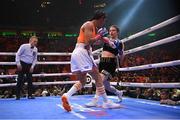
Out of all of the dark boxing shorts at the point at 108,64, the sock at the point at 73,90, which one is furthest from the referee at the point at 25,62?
the sock at the point at 73,90

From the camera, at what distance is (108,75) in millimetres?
4152

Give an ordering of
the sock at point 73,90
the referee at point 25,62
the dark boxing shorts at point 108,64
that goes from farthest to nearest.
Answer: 1. the referee at point 25,62
2. the dark boxing shorts at point 108,64
3. the sock at point 73,90

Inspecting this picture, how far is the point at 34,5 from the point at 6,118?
564 inches

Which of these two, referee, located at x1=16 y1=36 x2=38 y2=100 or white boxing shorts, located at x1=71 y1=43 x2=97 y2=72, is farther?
referee, located at x1=16 y1=36 x2=38 y2=100

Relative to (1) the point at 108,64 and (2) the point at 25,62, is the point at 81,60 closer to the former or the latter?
(1) the point at 108,64

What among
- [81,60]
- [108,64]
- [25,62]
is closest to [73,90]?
[81,60]

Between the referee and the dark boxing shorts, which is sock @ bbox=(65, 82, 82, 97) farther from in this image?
the referee

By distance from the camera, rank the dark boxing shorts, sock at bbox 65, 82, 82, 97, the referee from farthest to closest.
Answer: the referee < the dark boxing shorts < sock at bbox 65, 82, 82, 97

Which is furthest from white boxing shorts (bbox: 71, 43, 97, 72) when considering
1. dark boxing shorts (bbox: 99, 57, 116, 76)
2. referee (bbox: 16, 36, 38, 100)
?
referee (bbox: 16, 36, 38, 100)

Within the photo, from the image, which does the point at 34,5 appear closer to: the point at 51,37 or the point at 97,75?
the point at 51,37

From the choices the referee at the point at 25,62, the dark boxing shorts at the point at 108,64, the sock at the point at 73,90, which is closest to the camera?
the sock at the point at 73,90

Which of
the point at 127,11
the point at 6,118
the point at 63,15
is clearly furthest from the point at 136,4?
the point at 6,118

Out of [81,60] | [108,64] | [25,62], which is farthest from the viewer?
[25,62]

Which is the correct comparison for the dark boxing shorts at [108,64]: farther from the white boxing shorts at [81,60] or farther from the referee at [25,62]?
the referee at [25,62]
